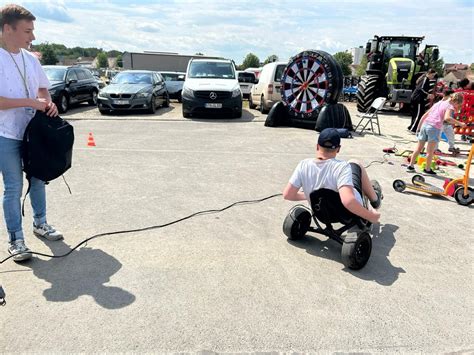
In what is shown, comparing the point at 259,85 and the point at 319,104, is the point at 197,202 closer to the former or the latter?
the point at 319,104

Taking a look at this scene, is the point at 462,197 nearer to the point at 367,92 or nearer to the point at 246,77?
the point at 367,92

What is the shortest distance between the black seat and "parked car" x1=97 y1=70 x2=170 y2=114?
11452mm

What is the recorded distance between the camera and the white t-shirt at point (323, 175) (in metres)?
3.54

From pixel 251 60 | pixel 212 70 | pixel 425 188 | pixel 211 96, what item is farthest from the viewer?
pixel 251 60

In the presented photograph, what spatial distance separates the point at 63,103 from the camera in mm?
14406

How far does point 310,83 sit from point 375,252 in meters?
8.04

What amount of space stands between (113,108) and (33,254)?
11.0 metres

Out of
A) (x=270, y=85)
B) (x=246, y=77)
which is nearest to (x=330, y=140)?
(x=270, y=85)

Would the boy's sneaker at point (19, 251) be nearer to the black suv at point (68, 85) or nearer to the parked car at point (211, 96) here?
the parked car at point (211, 96)

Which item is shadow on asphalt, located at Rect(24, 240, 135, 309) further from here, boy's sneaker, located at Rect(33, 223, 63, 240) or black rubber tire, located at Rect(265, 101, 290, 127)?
black rubber tire, located at Rect(265, 101, 290, 127)

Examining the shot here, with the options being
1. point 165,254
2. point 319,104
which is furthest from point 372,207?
point 319,104

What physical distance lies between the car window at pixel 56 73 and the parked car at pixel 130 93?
2.13 metres

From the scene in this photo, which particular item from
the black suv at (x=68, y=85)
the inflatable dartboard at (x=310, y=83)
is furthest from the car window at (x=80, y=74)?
the inflatable dartboard at (x=310, y=83)

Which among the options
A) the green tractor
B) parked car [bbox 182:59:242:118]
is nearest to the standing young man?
parked car [bbox 182:59:242:118]
